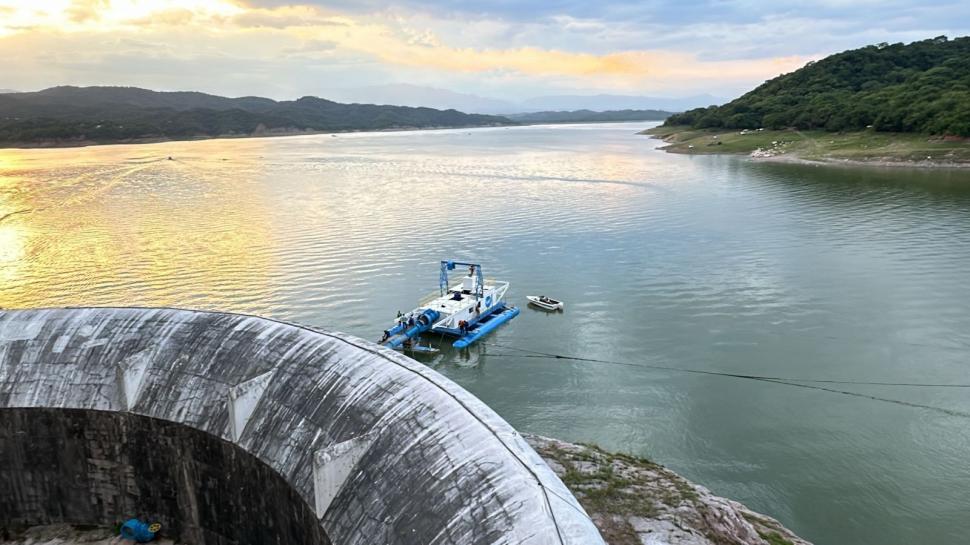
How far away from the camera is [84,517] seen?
1883 centimetres

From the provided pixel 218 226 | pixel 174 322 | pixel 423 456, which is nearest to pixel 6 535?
pixel 174 322

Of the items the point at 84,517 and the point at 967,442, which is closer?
the point at 84,517

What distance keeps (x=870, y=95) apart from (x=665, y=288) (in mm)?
105807

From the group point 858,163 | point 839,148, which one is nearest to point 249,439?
point 858,163

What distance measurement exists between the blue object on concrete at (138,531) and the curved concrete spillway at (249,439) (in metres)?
0.45

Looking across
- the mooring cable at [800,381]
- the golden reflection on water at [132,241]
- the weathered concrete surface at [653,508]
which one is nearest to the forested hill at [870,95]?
the mooring cable at [800,381]

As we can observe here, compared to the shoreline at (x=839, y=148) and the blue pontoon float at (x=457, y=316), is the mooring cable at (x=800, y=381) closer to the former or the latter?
the blue pontoon float at (x=457, y=316)

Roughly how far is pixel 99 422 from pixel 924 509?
85.1ft

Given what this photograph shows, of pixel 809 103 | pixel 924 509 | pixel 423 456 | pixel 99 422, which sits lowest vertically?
pixel 924 509

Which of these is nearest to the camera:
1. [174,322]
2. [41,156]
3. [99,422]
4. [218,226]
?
[99,422]

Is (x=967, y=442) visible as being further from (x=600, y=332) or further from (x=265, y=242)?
(x=265, y=242)

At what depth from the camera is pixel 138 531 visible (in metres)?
17.9

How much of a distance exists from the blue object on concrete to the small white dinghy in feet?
85.2

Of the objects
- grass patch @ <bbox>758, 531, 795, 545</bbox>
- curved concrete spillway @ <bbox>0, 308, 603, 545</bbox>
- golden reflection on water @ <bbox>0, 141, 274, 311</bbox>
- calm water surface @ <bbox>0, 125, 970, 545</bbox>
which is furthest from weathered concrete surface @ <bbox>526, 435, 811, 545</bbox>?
golden reflection on water @ <bbox>0, 141, 274, 311</bbox>
